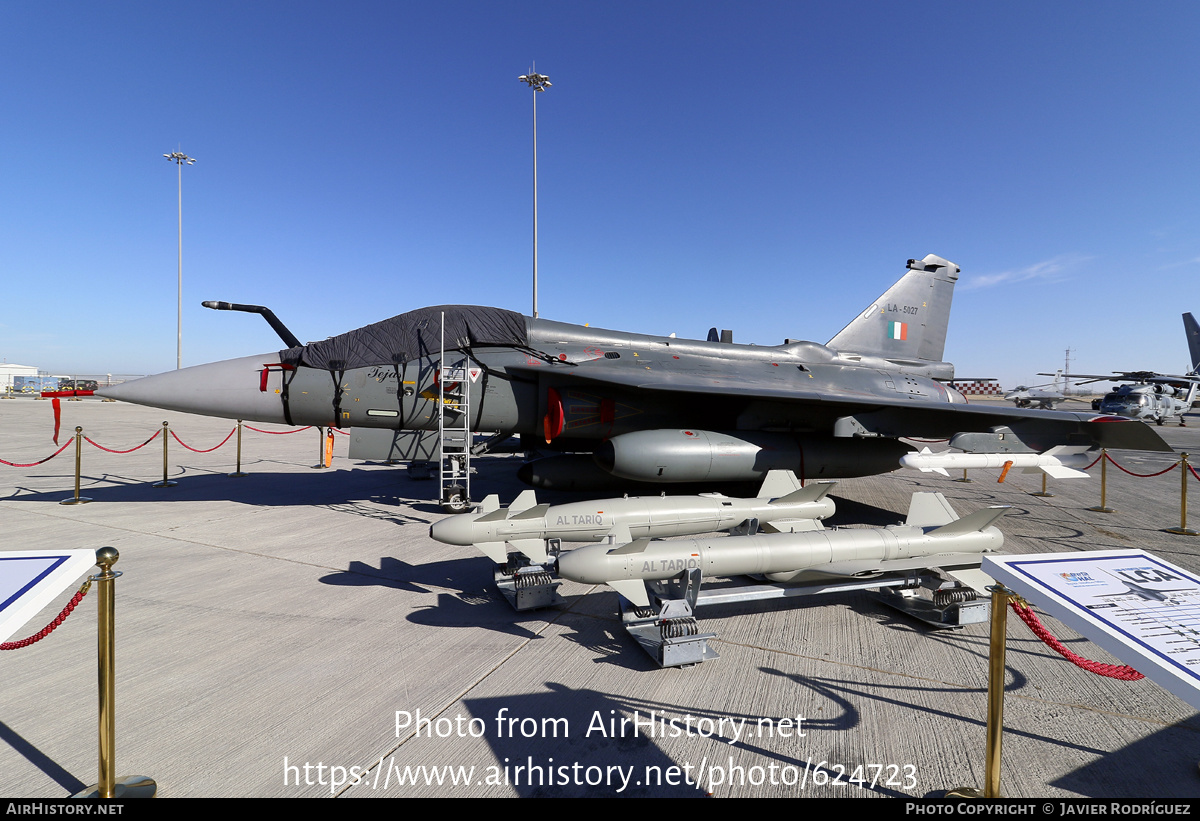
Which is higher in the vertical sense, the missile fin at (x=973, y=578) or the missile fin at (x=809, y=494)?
the missile fin at (x=809, y=494)

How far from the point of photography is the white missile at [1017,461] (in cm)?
674

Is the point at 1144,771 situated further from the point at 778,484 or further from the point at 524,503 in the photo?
the point at 524,503

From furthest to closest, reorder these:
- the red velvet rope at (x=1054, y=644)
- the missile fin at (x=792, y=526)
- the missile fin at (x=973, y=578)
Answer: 1. the missile fin at (x=792, y=526)
2. the missile fin at (x=973, y=578)
3. the red velvet rope at (x=1054, y=644)

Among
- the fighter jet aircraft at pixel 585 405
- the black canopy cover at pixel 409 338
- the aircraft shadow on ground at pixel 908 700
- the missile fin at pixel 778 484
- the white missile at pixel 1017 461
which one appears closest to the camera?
the aircraft shadow on ground at pixel 908 700

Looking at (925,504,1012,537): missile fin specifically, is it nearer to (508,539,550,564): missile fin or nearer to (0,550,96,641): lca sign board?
(508,539,550,564): missile fin

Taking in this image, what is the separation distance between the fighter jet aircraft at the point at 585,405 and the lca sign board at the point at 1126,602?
A: 180 inches

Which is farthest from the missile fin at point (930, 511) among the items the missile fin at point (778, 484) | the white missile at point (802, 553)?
the missile fin at point (778, 484)

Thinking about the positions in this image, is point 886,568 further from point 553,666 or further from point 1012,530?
point 1012,530

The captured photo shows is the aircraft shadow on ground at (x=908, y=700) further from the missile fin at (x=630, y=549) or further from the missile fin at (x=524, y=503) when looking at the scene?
the missile fin at (x=524, y=503)

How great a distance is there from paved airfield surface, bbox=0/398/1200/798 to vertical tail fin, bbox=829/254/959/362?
5917 mm

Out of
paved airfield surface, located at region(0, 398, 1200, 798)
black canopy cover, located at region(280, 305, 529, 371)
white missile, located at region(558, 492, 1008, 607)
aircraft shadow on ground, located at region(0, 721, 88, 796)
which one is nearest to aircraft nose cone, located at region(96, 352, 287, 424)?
black canopy cover, located at region(280, 305, 529, 371)

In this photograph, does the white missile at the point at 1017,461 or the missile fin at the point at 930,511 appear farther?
the white missile at the point at 1017,461

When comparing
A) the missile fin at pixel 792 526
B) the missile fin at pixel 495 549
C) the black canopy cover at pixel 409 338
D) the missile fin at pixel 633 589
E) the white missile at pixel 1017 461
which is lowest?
the missile fin at pixel 633 589

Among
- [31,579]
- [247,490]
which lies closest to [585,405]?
[31,579]
